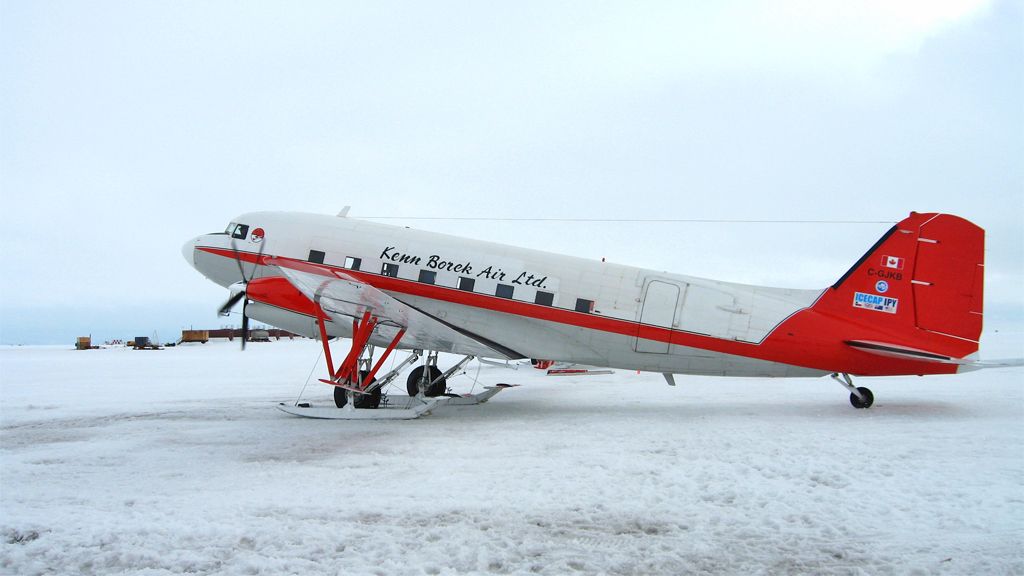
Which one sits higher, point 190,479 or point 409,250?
point 409,250

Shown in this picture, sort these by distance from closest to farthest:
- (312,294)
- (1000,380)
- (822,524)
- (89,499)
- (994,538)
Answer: (994,538), (822,524), (89,499), (312,294), (1000,380)

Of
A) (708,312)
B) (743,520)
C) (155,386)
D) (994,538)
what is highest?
(708,312)

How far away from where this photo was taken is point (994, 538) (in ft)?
16.1

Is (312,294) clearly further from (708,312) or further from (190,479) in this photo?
(708,312)

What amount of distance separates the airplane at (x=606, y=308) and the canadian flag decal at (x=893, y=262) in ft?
0.07

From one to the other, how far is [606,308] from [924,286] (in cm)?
634

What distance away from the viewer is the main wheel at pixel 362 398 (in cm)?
1261

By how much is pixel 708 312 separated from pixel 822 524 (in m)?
7.47

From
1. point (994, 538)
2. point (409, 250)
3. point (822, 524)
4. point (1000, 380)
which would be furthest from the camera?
point (1000, 380)

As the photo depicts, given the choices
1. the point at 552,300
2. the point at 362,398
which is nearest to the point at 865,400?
the point at 552,300

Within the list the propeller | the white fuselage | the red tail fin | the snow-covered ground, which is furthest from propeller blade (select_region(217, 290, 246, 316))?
the red tail fin

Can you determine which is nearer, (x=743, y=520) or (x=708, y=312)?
(x=743, y=520)

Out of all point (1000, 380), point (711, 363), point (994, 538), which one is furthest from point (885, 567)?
point (1000, 380)

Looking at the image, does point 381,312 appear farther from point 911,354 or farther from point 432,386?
point 911,354
